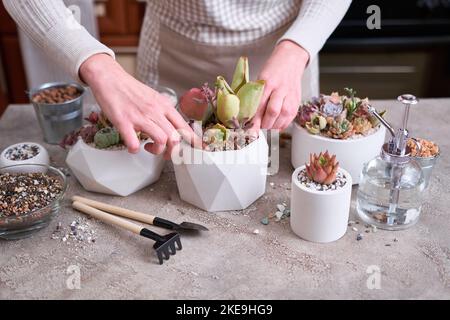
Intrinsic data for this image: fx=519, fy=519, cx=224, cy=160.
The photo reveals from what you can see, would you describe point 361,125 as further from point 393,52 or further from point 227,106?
point 393,52

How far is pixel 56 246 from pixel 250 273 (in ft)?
0.99

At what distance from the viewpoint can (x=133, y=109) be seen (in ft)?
2.72

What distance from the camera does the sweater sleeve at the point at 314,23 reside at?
39.9 inches

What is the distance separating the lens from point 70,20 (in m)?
0.92

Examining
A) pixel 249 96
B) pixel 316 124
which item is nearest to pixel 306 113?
pixel 316 124

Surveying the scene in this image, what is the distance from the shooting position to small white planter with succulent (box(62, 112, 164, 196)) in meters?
0.88

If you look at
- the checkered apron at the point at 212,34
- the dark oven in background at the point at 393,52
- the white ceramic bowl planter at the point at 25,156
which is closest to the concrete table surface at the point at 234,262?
the white ceramic bowl planter at the point at 25,156

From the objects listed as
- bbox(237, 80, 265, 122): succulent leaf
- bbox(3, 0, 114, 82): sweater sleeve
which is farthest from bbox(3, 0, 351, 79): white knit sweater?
bbox(237, 80, 265, 122): succulent leaf

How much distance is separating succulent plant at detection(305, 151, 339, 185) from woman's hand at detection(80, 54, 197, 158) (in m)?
0.19

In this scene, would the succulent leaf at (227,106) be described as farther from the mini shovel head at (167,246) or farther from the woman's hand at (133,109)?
the mini shovel head at (167,246)

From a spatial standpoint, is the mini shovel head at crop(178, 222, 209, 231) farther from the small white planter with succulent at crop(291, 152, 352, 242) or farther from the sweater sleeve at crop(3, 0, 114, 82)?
the sweater sleeve at crop(3, 0, 114, 82)

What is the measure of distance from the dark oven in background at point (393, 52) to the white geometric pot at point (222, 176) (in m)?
1.10
